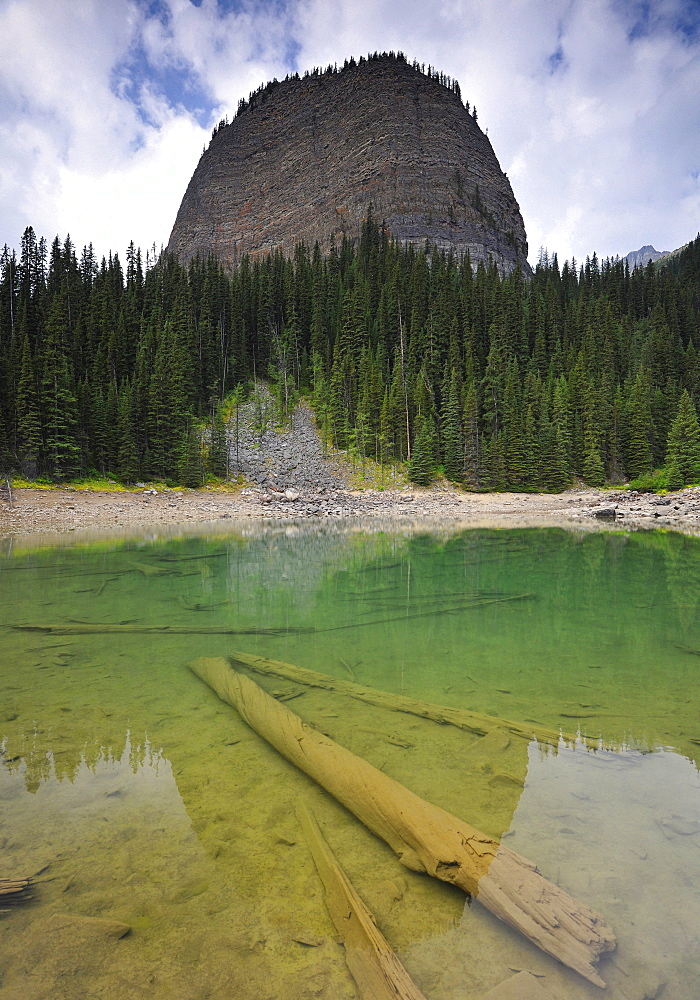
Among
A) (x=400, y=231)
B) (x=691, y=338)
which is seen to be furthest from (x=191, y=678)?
(x=400, y=231)

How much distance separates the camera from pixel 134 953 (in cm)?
225

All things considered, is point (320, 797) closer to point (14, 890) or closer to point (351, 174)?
point (14, 890)

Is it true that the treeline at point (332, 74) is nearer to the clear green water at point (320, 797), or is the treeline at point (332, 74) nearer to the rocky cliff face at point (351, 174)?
the rocky cliff face at point (351, 174)

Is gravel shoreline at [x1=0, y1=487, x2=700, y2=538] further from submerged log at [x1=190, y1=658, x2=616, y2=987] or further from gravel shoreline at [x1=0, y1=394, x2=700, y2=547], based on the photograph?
submerged log at [x1=190, y1=658, x2=616, y2=987]

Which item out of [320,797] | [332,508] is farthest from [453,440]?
[320,797]

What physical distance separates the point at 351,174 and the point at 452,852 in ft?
411

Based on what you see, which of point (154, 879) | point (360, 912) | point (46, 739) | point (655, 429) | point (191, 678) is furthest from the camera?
point (655, 429)

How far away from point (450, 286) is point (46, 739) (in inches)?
2709

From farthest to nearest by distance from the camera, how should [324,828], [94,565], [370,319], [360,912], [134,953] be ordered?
1. [370,319]
2. [94,565]
3. [324,828]
4. [360,912]
5. [134,953]

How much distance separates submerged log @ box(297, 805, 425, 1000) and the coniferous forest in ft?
127

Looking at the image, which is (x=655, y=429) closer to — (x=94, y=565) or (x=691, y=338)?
(x=691, y=338)

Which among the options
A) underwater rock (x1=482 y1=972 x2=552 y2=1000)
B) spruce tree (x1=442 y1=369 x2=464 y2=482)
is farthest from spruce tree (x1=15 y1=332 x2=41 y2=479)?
underwater rock (x1=482 y1=972 x2=552 y2=1000)

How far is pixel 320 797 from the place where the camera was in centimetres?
352

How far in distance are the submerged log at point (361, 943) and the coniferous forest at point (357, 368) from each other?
3867cm
